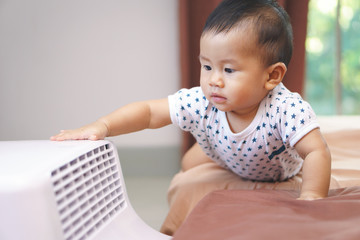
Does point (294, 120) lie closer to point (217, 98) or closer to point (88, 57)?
point (217, 98)

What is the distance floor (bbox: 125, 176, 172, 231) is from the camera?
1599 mm

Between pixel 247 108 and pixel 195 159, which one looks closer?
pixel 247 108

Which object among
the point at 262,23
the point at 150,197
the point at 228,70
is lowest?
the point at 150,197

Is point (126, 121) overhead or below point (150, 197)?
overhead

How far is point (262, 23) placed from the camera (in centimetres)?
91

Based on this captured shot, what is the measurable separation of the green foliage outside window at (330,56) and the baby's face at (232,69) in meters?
1.81

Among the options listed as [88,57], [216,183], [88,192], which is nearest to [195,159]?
[216,183]

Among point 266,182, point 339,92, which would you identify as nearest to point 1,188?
point 266,182

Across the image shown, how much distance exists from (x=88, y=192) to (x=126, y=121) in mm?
366

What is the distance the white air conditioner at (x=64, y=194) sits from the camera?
0.57 meters

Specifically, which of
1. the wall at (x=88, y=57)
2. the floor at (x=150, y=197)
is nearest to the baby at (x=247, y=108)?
the floor at (x=150, y=197)

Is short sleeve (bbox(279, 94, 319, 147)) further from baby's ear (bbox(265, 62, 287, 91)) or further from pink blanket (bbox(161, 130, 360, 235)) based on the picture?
pink blanket (bbox(161, 130, 360, 235))

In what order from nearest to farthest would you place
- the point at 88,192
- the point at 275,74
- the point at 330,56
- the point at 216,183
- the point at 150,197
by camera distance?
the point at 88,192, the point at 275,74, the point at 216,183, the point at 150,197, the point at 330,56

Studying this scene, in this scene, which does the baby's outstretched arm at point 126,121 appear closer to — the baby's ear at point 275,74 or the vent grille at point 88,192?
the vent grille at point 88,192
